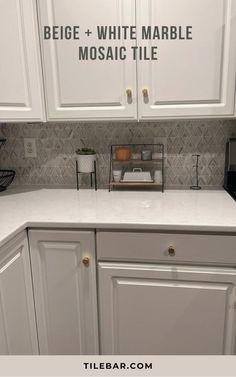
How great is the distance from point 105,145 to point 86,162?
0.17 meters

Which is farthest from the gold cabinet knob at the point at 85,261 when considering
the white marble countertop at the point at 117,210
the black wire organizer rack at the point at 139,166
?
the black wire organizer rack at the point at 139,166

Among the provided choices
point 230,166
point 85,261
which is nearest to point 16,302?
point 85,261

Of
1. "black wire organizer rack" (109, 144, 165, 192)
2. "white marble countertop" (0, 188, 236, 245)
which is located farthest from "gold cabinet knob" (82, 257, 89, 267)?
"black wire organizer rack" (109, 144, 165, 192)

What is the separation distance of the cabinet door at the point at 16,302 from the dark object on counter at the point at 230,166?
1.09 m

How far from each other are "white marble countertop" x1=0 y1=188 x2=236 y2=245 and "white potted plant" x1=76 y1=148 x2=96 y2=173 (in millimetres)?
135

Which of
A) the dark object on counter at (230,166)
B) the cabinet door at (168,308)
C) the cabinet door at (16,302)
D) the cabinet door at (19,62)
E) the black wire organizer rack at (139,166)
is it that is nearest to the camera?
the cabinet door at (16,302)

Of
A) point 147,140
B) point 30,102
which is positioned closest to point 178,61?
point 147,140

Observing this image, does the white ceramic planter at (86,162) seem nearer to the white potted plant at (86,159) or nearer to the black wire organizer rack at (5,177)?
the white potted plant at (86,159)

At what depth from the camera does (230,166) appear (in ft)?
→ 5.03

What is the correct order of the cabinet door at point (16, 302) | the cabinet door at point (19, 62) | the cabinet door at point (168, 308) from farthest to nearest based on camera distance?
the cabinet door at point (19, 62)
the cabinet door at point (168, 308)
the cabinet door at point (16, 302)

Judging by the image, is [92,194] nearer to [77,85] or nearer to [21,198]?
[21,198]

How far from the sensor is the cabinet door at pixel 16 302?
1.08m

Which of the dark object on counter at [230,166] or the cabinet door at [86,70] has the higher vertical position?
the cabinet door at [86,70]

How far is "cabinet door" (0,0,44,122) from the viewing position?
1.29 m
